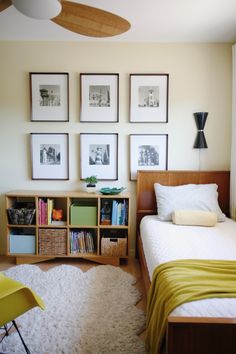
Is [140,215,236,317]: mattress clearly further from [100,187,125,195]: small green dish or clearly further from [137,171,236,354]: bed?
[100,187,125,195]: small green dish

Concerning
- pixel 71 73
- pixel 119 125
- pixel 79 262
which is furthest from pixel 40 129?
pixel 79 262

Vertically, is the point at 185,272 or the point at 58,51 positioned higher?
the point at 58,51

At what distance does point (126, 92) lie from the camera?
10.1ft

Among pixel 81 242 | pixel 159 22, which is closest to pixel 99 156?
pixel 81 242

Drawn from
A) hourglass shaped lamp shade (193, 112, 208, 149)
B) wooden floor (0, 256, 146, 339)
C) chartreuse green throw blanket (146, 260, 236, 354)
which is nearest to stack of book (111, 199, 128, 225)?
wooden floor (0, 256, 146, 339)

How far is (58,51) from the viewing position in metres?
3.04

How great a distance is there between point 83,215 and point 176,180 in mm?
1155

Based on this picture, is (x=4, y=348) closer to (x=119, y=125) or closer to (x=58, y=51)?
(x=119, y=125)

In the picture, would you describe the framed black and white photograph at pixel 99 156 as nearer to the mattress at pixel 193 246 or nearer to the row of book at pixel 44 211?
the row of book at pixel 44 211

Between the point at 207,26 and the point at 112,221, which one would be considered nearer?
the point at 207,26

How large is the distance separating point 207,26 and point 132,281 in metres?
2.68

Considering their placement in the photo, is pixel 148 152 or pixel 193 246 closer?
pixel 193 246

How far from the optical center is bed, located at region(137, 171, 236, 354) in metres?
1.11

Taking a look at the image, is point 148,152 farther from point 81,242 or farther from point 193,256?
point 193,256
